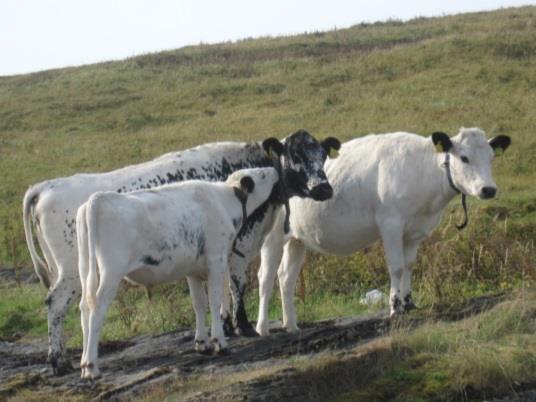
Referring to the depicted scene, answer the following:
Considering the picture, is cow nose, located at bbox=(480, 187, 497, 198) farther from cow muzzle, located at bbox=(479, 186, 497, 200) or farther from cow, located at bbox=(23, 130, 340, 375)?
cow, located at bbox=(23, 130, 340, 375)

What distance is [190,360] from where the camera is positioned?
12805mm

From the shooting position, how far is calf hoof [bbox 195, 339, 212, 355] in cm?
1312

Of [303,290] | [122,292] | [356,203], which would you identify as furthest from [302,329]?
[122,292]

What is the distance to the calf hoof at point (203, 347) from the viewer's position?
13.1 meters

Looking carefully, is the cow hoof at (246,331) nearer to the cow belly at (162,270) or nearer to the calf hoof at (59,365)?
the cow belly at (162,270)

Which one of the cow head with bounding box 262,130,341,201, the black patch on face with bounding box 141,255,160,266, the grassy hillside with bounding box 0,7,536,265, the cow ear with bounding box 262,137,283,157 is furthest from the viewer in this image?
the grassy hillside with bounding box 0,7,536,265

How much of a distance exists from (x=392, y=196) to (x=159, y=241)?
10.8 feet

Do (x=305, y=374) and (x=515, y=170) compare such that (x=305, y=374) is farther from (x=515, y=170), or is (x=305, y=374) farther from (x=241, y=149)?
(x=515, y=170)

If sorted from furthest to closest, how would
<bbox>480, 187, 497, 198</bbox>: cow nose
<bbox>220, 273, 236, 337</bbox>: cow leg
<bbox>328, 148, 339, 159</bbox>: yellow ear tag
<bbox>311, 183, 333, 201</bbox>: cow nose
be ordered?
<bbox>328, 148, 339, 159</bbox>: yellow ear tag < <bbox>220, 273, 236, 337</bbox>: cow leg < <bbox>311, 183, 333, 201</bbox>: cow nose < <bbox>480, 187, 497, 198</bbox>: cow nose

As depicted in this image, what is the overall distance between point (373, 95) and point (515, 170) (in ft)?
53.0

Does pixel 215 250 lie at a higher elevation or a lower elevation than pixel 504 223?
higher

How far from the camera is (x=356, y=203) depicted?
14.5 meters

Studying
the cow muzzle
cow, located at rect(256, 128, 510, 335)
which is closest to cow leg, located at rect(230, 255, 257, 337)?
cow, located at rect(256, 128, 510, 335)

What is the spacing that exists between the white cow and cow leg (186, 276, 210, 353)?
1cm
